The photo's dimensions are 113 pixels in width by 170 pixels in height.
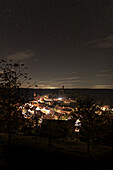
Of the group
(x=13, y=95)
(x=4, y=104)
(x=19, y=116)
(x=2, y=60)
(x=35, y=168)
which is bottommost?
(x=35, y=168)

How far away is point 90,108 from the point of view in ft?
59.8

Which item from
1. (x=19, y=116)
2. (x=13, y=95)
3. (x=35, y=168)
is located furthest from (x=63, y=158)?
(x=13, y=95)

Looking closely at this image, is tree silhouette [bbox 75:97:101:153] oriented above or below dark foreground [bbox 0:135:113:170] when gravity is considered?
above

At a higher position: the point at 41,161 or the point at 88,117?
the point at 88,117

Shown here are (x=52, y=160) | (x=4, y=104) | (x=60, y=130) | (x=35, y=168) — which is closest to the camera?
(x=35, y=168)

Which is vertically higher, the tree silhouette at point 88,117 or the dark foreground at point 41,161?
the tree silhouette at point 88,117

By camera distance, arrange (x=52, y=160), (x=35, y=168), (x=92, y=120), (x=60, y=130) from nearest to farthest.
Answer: (x=35, y=168)
(x=52, y=160)
(x=92, y=120)
(x=60, y=130)

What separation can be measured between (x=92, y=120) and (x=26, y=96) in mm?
9506

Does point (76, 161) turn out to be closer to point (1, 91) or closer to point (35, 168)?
point (35, 168)

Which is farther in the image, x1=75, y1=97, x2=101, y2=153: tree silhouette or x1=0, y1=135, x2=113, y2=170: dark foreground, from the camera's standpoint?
x1=75, y1=97, x2=101, y2=153: tree silhouette

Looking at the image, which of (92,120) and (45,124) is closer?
(92,120)

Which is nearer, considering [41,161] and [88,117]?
[41,161]

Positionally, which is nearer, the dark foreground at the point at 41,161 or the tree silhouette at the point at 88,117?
the dark foreground at the point at 41,161

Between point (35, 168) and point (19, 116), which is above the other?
point (19, 116)
